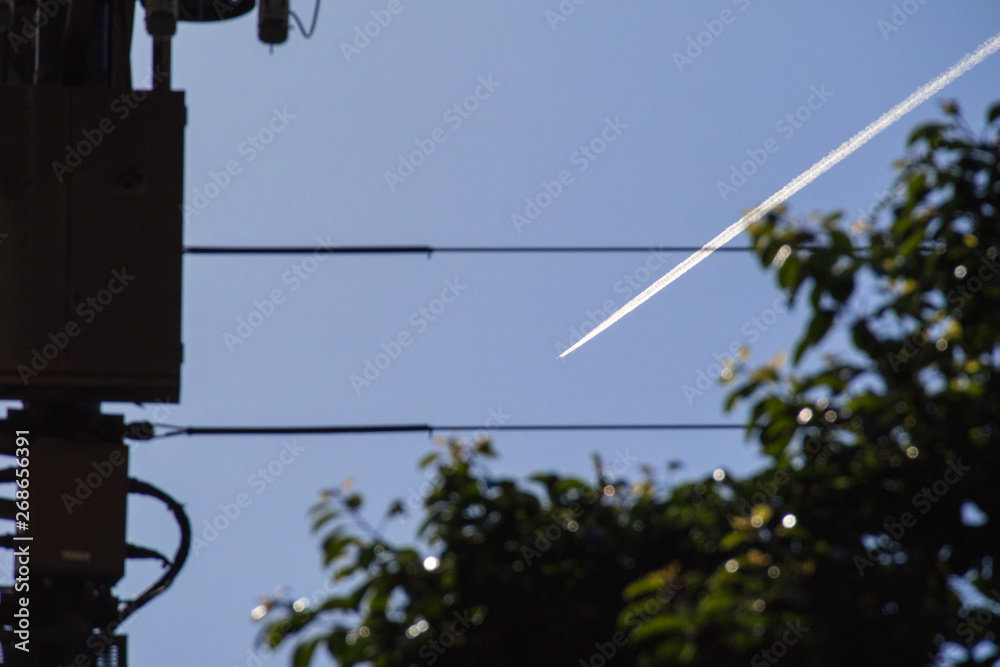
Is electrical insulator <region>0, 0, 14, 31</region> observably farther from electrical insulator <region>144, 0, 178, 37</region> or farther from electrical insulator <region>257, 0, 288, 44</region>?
electrical insulator <region>257, 0, 288, 44</region>

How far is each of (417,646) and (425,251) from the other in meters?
3.71

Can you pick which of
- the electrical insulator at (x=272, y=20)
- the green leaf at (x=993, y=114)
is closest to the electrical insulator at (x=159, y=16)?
the electrical insulator at (x=272, y=20)

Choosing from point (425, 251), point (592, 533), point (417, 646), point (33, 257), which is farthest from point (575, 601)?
point (33, 257)

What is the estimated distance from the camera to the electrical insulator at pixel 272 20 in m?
5.96

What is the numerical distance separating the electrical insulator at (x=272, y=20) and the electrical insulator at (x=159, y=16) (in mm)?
546

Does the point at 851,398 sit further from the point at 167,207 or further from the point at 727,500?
the point at 167,207

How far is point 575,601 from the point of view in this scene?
10.9 feet

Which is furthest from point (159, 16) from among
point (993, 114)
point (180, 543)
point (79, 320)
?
point (993, 114)

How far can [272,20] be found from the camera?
5973mm

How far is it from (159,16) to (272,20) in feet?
2.14

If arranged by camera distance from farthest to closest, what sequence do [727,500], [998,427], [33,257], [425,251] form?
[425,251]
[33,257]
[727,500]
[998,427]

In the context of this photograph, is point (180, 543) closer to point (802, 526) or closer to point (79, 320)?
point (79, 320)

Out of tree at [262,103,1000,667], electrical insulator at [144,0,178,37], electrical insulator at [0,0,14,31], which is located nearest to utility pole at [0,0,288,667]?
electrical insulator at [144,0,178,37]

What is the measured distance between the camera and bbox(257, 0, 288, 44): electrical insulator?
5.96 metres
